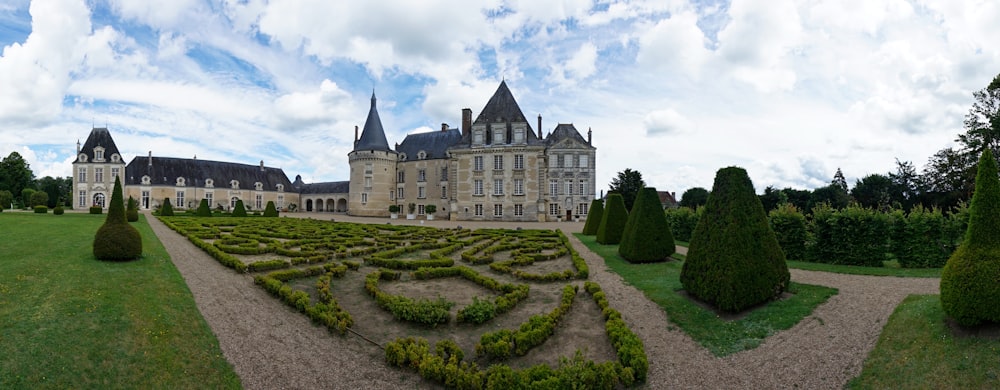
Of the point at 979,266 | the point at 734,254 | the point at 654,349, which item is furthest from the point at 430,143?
the point at 979,266

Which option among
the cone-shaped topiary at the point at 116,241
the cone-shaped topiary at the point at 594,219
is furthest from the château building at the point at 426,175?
the cone-shaped topiary at the point at 116,241

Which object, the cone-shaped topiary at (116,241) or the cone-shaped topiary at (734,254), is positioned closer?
the cone-shaped topiary at (734,254)

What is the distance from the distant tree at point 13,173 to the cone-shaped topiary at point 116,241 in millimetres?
63943

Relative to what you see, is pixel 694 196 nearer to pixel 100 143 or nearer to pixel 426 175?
pixel 426 175

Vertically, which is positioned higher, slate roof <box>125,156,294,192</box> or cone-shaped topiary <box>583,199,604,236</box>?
slate roof <box>125,156,294,192</box>

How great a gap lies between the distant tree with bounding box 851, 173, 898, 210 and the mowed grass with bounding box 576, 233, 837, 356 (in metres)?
49.2

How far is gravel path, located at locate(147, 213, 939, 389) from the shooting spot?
627 cm

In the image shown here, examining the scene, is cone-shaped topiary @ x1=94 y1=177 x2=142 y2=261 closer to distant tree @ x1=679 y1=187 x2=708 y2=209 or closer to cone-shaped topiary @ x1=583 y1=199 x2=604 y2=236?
cone-shaped topiary @ x1=583 y1=199 x2=604 y2=236

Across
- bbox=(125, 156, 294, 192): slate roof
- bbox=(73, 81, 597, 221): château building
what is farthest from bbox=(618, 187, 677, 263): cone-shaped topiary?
bbox=(125, 156, 294, 192): slate roof

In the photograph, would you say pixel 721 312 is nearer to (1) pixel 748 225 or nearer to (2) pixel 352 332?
(1) pixel 748 225

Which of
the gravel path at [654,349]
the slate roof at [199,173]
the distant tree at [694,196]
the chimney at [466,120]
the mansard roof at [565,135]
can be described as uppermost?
the chimney at [466,120]

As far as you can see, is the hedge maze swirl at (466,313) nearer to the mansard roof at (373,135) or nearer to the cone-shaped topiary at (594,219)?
the cone-shaped topiary at (594,219)

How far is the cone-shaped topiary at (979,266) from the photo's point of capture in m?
5.84

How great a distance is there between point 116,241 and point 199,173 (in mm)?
54091
